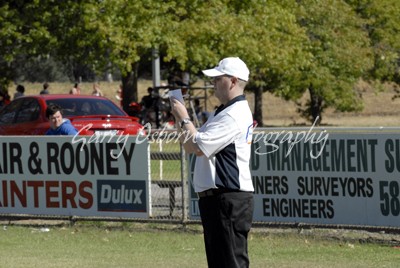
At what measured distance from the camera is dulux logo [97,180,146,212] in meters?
13.7

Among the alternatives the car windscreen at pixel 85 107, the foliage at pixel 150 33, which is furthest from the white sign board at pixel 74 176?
the foliage at pixel 150 33

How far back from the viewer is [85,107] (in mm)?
18938

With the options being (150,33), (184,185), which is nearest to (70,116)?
(184,185)

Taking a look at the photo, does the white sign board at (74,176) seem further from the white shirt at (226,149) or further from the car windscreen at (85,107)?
the white shirt at (226,149)

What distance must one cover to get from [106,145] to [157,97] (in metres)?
19.5

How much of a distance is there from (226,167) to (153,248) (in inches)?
210

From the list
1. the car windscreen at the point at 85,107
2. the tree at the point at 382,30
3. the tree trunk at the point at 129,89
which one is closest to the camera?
the car windscreen at the point at 85,107

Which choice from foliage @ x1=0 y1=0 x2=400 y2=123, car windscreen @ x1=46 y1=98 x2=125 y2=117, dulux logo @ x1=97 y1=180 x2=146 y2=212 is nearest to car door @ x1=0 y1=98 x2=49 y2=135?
car windscreen @ x1=46 y1=98 x2=125 y2=117

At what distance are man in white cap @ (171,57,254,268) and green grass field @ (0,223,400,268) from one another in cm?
370

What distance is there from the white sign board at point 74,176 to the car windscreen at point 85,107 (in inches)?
155

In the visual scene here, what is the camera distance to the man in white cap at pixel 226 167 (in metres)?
6.91

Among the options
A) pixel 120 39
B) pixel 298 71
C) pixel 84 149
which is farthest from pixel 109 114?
pixel 298 71

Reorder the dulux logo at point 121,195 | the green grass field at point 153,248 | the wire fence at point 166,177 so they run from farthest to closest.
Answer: the wire fence at point 166,177
the dulux logo at point 121,195
the green grass field at point 153,248

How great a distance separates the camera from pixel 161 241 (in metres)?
12.7
